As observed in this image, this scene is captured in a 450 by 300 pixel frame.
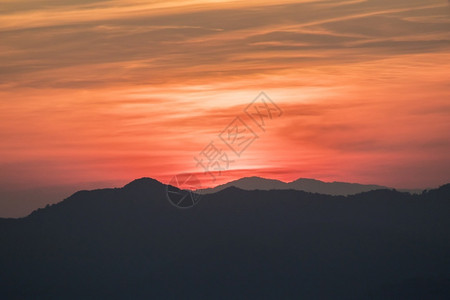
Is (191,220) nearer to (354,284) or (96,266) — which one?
(96,266)

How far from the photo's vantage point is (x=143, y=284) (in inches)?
6501

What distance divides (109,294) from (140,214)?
3313cm

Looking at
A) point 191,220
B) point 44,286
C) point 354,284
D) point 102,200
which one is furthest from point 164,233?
point 354,284

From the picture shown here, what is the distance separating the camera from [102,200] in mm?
198000

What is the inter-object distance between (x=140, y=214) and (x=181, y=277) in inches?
1163

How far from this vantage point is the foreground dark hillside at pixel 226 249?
520ft

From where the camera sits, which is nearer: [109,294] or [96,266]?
[109,294]

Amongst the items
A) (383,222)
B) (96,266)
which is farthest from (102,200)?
(383,222)

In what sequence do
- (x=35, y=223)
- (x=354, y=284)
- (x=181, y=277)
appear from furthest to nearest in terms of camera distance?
(x=35, y=223) → (x=181, y=277) → (x=354, y=284)

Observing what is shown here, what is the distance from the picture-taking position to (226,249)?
17612 cm

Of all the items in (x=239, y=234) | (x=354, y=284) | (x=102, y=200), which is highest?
(x=102, y=200)

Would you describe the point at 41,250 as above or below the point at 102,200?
below

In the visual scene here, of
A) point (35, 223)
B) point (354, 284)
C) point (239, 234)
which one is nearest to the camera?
point (354, 284)

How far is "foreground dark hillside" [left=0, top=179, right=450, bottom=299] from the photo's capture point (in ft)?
520
